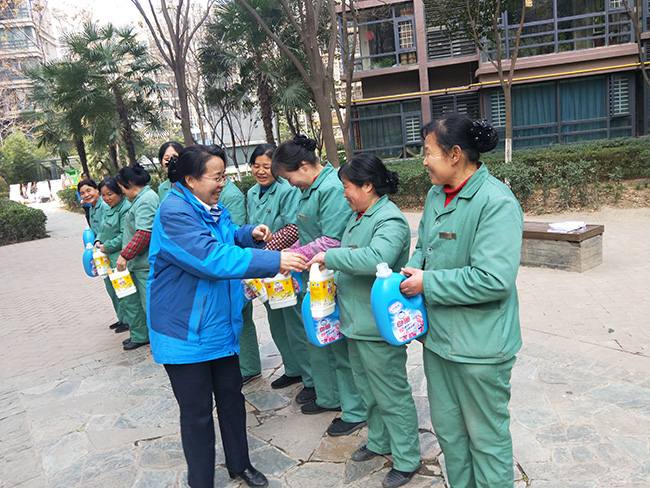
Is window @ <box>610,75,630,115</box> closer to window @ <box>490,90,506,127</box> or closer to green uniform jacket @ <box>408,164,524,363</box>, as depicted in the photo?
window @ <box>490,90,506,127</box>

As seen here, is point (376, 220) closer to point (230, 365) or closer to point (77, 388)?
point (230, 365)

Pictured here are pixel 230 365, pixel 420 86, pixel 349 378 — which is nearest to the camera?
pixel 230 365

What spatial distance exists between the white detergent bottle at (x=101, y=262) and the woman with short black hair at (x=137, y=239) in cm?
42

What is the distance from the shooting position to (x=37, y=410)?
4.20 m

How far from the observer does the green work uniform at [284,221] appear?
3.71m

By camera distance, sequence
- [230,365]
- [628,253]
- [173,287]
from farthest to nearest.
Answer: [628,253]
[230,365]
[173,287]

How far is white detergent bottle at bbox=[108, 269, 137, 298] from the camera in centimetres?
477

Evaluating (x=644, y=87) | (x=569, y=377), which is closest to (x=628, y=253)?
(x=569, y=377)

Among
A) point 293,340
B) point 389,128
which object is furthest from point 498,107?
point 293,340

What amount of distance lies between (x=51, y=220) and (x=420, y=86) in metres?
15.6

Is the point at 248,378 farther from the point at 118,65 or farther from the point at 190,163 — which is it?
the point at 118,65

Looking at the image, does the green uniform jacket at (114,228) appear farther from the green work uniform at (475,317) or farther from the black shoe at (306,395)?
the green work uniform at (475,317)

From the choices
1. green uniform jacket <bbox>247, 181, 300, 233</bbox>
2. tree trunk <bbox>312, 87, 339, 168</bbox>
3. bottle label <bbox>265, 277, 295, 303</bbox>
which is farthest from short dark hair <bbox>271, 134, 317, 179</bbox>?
tree trunk <bbox>312, 87, 339, 168</bbox>

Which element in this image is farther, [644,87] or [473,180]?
[644,87]
